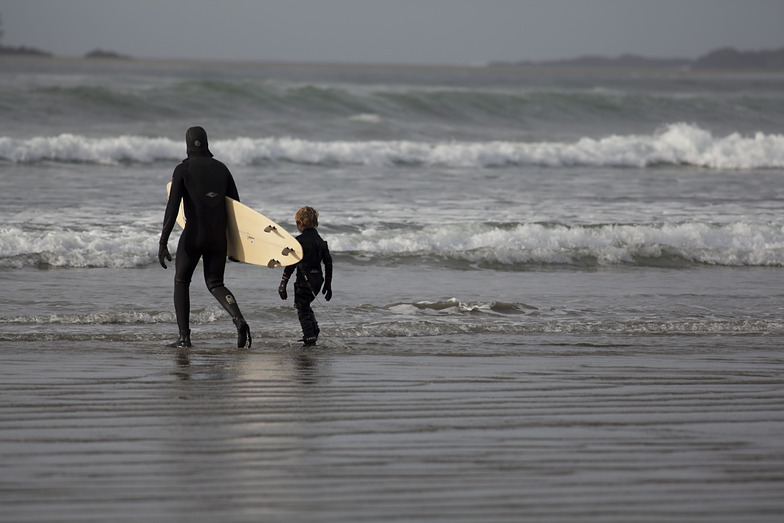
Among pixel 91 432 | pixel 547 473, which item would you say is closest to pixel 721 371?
pixel 547 473

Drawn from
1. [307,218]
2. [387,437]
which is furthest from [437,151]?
[387,437]

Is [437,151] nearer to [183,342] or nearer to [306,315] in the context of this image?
[306,315]

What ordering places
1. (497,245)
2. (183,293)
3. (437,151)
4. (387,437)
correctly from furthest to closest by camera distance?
(437,151) → (497,245) → (183,293) → (387,437)

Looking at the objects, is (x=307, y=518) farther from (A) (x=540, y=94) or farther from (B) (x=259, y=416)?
(A) (x=540, y=94)

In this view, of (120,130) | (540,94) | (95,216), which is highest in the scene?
(540,94)

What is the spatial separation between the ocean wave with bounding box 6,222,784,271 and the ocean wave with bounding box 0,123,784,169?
8617 millimetres

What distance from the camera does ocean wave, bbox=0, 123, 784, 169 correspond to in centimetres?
2016

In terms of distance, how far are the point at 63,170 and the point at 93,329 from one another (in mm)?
12104

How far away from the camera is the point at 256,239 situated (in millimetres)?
7355

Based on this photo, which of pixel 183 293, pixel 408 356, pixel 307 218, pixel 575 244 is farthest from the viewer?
pixel 575 244

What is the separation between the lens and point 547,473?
3893 millimetres

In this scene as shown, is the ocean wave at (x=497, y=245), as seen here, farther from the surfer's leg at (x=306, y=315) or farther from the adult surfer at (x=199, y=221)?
Answer: the surfer's leg at (x=306, y=315)

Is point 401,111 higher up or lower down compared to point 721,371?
higher up

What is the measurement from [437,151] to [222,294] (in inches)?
650
